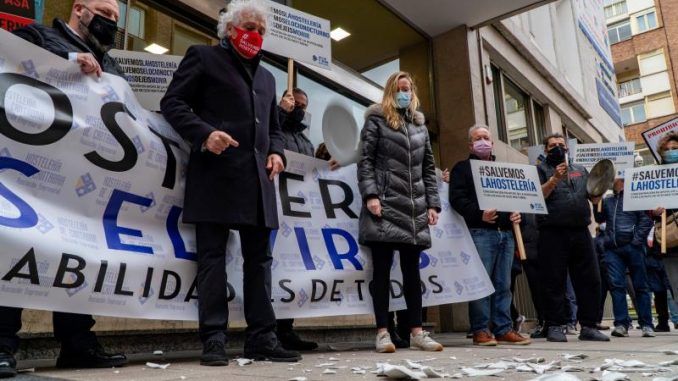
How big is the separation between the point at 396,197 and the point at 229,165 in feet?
4.36

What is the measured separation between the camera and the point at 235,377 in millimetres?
2096

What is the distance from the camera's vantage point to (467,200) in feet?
15.0

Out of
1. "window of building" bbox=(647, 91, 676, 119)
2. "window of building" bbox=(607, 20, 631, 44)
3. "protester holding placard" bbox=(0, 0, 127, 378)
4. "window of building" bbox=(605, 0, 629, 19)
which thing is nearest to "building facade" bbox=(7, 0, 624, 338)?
"protester holding placard" bbox=(0, 0, 127, 378)

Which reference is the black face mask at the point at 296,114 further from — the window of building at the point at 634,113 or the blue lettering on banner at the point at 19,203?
the window of building at the point at 634,113

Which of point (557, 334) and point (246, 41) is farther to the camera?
point (557, 334)

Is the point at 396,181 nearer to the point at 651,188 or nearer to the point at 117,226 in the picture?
the point at 117,226

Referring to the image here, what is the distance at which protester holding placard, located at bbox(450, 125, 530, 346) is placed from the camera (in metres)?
4.44

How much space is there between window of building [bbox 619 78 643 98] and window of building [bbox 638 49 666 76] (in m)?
1.40

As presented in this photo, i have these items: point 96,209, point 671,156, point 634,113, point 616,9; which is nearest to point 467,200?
point 671,156

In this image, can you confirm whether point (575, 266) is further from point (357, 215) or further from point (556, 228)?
point (357, 215)

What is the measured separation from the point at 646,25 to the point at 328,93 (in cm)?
3602

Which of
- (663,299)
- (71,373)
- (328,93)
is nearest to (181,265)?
(71,373)

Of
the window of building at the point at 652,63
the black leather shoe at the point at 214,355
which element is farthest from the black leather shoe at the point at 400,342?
the window of building at the point at 652,63

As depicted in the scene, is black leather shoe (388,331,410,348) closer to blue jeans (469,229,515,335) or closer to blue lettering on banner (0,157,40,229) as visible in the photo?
blue jeans (469,229,515,335)
